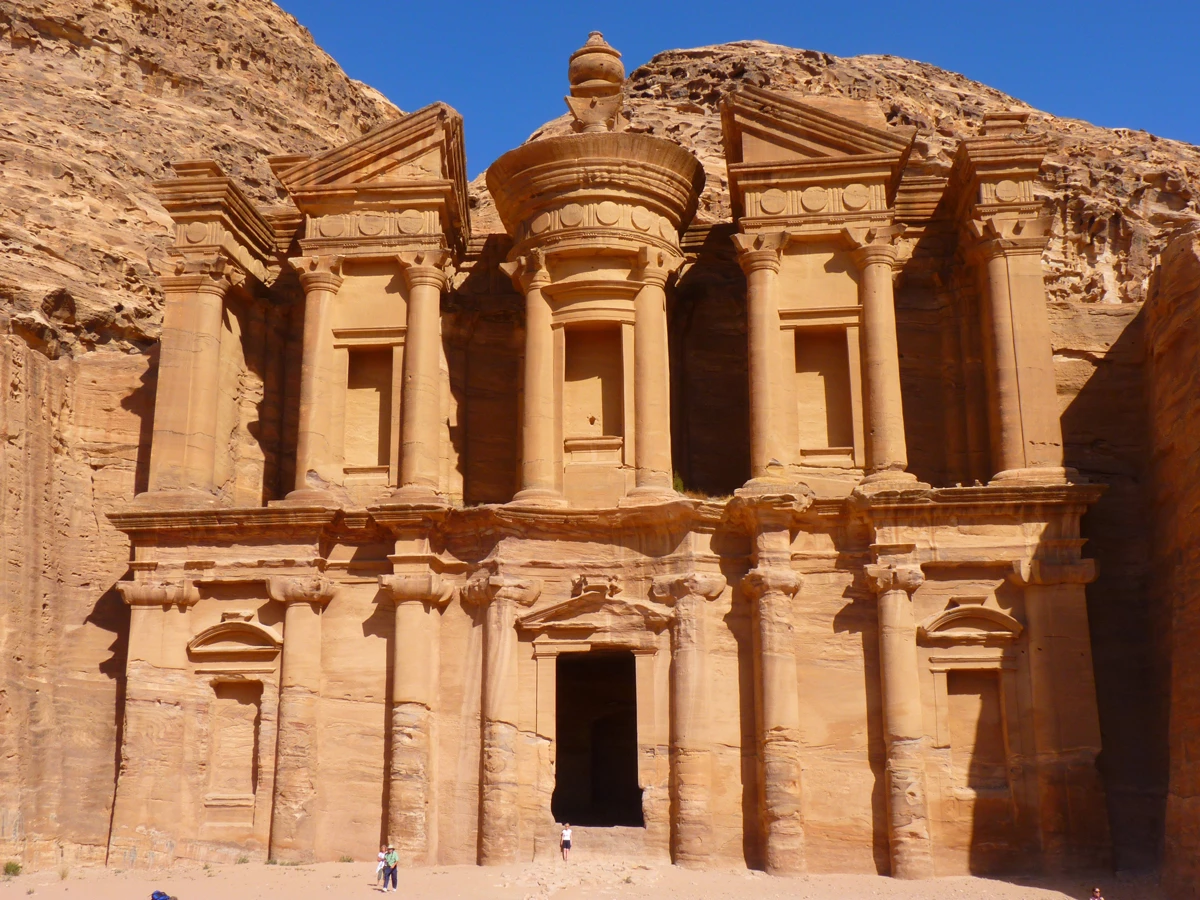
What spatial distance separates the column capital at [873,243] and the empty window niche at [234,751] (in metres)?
11.6

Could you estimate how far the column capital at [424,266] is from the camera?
22500mm

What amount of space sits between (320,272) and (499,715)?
26.5 feet

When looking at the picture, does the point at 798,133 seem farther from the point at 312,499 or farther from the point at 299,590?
the point at 299,590

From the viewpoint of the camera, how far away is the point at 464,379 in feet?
79.4

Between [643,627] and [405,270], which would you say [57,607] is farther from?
[643,627]

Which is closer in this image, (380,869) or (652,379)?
(380,869)

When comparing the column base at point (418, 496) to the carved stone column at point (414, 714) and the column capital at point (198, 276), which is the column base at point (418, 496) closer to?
the carved stone column at point (414, 714)

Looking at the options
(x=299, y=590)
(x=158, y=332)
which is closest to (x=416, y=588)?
(x=299, y=590)

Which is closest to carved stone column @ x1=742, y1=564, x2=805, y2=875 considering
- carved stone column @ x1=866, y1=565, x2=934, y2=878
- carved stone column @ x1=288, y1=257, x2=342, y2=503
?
carved stone column @ x1=866, y1=565, x2=934, y2=878

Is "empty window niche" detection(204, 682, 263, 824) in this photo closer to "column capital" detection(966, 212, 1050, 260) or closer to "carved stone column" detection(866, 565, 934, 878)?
"carved stone column" detection(866, 565, 934, 878)

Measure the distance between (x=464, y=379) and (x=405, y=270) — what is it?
2.42 m

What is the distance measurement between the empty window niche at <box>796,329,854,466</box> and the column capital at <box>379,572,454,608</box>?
6.04 m

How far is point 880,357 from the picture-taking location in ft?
69.9

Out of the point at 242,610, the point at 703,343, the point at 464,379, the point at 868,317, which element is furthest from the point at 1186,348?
the point at 242,610
